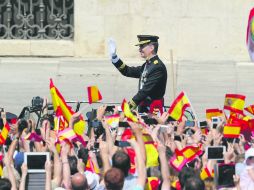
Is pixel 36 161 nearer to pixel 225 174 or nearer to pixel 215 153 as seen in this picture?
pixel 225 174

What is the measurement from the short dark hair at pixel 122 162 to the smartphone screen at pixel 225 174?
2.43 feet

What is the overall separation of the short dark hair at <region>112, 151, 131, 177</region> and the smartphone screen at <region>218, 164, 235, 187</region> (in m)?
0.74

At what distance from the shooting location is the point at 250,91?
21.4 metres

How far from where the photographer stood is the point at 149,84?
17234mm

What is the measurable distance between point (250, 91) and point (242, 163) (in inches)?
354

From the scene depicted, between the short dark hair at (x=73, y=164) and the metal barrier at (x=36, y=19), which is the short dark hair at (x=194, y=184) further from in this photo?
the metal barrier at (x=36, y=19)

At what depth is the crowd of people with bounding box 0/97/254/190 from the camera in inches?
447

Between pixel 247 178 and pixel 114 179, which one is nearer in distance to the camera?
pixel 114 179

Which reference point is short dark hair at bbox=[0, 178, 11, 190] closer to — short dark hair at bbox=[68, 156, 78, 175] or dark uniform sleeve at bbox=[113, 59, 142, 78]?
short dark hair at bbox=[68, 156, 78, 175]

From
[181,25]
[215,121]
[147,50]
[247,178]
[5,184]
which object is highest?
[147,50]

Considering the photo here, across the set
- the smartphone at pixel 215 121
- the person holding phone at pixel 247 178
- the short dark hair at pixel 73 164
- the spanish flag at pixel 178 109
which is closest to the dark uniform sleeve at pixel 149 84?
the spanish flag at pixel 178 109

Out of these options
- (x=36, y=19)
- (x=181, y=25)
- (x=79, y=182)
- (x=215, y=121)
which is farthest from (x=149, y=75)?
(x=79, y=182)

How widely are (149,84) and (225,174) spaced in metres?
5.76

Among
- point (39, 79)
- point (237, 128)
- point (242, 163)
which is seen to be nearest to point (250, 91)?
point (39, 79)
